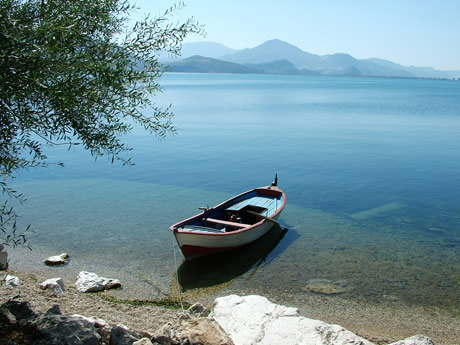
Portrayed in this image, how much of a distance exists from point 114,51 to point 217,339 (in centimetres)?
533

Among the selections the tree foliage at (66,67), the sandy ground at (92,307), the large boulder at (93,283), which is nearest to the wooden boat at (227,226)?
the large boulder at (93,283)

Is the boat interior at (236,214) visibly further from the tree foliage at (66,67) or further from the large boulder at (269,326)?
the tree foliage at (66,67)

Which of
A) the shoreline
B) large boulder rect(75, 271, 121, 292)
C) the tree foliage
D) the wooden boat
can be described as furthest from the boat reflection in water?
the tree foliage

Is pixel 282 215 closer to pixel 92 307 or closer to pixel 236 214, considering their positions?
pixel 236 214

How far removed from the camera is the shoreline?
1012 centimetres

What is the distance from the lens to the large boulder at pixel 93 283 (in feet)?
39.8

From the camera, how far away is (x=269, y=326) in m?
9.16

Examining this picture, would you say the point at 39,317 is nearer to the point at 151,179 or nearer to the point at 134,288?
the point at 134,288

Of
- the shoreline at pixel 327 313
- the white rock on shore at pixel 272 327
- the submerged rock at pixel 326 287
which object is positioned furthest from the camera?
the submerged rock at pixel 326 287

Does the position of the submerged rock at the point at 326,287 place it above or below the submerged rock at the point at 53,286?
below

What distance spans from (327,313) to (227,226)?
5170 millimetres

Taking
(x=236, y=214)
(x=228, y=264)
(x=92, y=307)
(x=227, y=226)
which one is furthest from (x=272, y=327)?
(x=236, y=214)

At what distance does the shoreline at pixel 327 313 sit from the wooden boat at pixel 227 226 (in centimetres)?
219

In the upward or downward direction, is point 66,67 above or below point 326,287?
above
